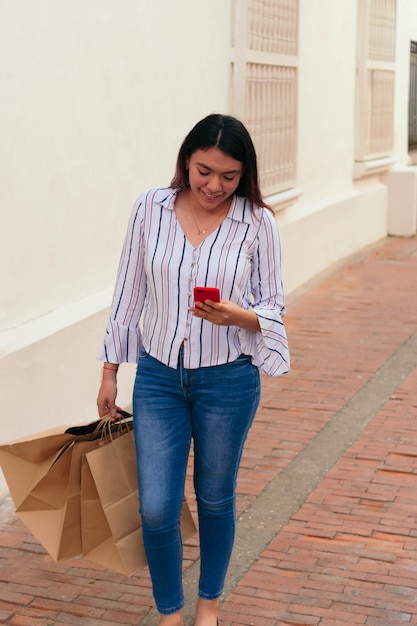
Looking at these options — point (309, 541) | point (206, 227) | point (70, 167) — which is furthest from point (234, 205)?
point (70, 167)

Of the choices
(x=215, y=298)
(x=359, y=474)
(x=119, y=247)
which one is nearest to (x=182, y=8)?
(x=119, y=247)

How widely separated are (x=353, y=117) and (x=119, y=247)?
617 centimetres

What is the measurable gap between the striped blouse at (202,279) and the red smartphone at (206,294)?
0.63 ft

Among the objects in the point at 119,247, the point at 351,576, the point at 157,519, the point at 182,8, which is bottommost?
the point at 351,576

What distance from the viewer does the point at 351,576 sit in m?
4.45

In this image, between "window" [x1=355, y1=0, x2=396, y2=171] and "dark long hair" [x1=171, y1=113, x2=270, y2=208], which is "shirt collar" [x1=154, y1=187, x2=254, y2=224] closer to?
"dark long hair" [x1=171, y1=113, x2=270, y2=208]

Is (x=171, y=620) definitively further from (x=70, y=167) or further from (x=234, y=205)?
(x=70, y=167)

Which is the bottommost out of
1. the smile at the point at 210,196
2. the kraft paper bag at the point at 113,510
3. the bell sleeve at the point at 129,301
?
the kraft paper bag at the point at 113,510

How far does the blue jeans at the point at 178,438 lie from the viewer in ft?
11.6

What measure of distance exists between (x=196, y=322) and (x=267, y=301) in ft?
0.81

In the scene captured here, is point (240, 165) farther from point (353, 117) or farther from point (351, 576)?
point (353, 117)

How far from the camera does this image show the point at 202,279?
348 centimetres

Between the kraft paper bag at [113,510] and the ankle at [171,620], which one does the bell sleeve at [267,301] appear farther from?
the ankle at [171,620]

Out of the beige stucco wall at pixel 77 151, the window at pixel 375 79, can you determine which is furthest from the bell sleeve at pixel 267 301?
the window at pixel 375 79
